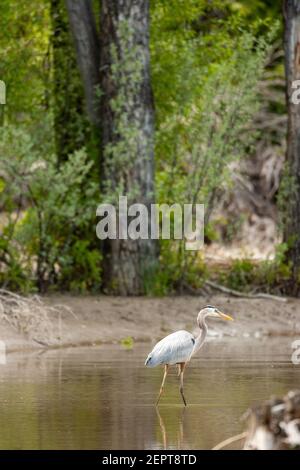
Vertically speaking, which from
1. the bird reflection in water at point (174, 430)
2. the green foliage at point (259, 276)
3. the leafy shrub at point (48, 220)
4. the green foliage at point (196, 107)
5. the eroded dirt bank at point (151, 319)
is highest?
the green foliage at point (196, 107)

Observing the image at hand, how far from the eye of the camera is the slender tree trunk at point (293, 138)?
2222cm

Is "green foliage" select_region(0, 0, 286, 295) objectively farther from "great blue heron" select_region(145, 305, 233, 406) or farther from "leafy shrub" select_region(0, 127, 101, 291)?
"great blue heron" select_region(145, 305, 233, 406)

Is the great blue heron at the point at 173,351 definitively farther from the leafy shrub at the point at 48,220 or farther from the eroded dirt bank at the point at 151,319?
the leafy shrub at the point at 48,220

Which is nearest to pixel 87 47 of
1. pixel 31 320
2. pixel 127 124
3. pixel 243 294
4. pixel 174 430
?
pixel 127 124

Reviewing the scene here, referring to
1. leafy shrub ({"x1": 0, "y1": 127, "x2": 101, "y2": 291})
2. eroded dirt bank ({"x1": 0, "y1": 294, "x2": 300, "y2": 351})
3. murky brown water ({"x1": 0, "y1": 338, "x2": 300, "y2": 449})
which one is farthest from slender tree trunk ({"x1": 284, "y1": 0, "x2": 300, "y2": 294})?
murky brown water ({"x1": 0, "y1": 338, "x2": 300, "y2": 449})

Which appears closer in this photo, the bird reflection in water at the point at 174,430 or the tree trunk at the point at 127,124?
the bird reflection in water at the point at 174,430

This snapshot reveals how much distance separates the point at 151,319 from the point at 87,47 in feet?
14.4

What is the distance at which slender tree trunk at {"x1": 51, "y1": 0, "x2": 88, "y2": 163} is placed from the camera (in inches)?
867

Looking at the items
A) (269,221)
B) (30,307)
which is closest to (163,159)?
(30,307)

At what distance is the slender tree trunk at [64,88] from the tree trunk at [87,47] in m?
0.35

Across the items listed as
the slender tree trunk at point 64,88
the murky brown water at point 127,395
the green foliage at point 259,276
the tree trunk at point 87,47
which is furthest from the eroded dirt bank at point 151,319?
the tree trunk at point 87,47

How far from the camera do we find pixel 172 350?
1380 centimetres

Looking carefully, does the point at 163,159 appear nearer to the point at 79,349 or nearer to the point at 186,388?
the point at 79,349

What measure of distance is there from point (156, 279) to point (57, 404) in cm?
842
